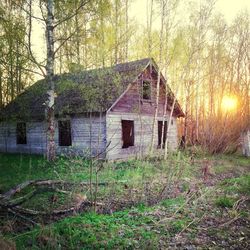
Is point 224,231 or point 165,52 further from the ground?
point 165,52

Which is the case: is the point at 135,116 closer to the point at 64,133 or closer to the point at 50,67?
the point at 64,133

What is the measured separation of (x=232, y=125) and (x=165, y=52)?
801 cm

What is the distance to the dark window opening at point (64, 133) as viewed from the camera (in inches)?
759

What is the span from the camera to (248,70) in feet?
84.7

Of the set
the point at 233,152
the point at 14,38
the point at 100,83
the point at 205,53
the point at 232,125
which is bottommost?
the point at 233,152

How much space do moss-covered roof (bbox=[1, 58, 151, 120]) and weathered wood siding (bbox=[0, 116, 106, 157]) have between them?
0.89 m

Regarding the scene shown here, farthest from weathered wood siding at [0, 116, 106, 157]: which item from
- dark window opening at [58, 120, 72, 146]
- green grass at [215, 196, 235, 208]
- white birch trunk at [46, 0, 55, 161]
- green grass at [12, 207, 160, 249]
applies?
green grass at [12, 207, 160, 249]

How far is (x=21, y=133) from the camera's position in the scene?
2191 centimetres

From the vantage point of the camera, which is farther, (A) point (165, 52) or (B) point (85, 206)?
(A) point (165, 52)

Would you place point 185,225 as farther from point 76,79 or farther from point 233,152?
point 233,152

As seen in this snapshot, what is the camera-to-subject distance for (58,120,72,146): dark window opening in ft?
63.2

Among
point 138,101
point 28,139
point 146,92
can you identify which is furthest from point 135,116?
point 28,139

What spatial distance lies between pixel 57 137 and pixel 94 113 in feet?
11.7

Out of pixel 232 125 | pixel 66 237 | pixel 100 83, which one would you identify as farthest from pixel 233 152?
pixel 66 237
